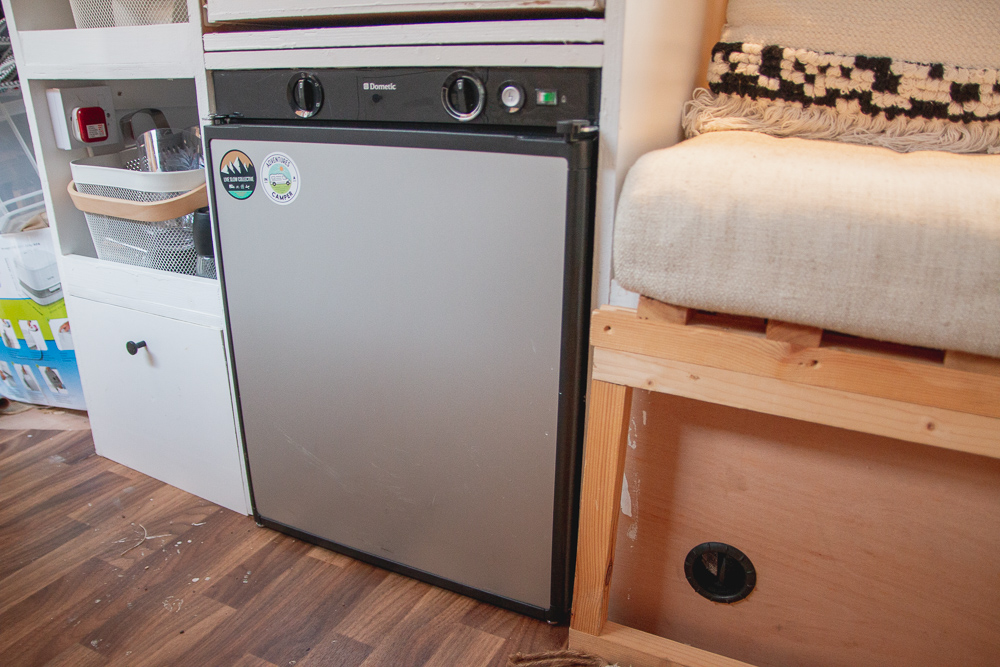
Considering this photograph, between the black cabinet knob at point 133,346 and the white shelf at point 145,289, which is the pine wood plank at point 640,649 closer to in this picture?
the white shelf at point 145,289

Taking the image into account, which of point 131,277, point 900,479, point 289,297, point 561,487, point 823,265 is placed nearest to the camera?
point 823,265

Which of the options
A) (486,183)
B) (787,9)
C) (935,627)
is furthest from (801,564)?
(787,9)

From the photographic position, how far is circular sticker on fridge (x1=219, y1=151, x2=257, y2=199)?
0.94m

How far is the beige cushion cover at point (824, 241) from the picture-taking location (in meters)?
0.56

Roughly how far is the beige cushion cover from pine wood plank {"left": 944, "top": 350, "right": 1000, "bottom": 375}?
0.09 feet

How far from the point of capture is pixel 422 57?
802mm

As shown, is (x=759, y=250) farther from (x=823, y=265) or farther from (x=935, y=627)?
(x=935, y=627)

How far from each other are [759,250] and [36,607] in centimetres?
112

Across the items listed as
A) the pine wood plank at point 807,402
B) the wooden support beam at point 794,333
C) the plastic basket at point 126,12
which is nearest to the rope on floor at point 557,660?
the pine wood plank at point 807,402

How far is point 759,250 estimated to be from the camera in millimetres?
614

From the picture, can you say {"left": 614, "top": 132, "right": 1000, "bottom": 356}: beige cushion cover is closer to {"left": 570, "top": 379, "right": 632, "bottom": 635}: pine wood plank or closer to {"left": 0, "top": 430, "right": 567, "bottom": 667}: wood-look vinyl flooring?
{"left": 570, "top": 379, "right": 632, "bottom": 635}: pine wood plank

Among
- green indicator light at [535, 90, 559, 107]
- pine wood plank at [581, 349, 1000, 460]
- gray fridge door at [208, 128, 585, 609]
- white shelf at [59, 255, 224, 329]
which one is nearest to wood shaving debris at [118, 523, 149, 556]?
gray fridge door at [208, 128, 585, 609]

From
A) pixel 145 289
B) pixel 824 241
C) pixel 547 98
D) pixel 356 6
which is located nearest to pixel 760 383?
pixel 824 241

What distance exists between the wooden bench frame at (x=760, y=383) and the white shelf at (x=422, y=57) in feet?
0.91
